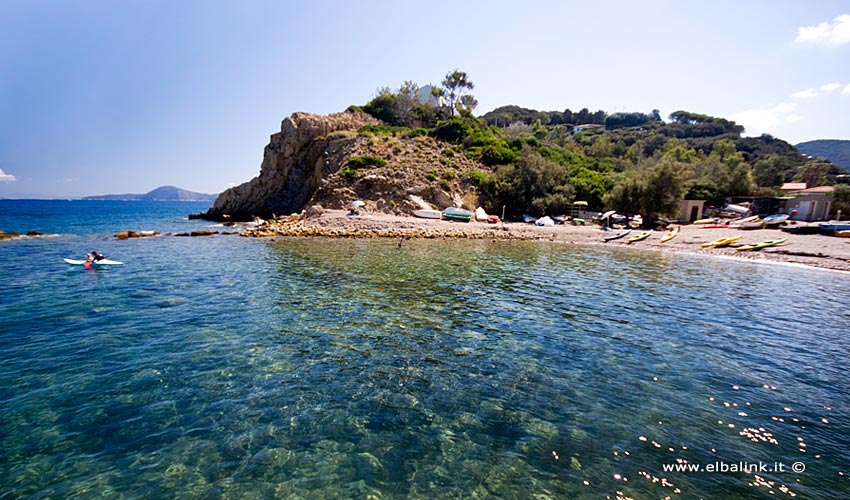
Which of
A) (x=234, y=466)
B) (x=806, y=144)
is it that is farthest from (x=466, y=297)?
(x=806, y=144)

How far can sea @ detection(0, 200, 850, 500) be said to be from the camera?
5.01 m

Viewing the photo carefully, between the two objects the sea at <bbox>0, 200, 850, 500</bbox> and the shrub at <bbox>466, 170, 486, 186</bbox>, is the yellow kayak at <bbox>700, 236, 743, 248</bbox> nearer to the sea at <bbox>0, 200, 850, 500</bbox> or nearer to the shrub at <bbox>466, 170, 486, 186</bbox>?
the sea at <bbox>0, 200, 850, 500</bbox>

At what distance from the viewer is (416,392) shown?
729 centimetres

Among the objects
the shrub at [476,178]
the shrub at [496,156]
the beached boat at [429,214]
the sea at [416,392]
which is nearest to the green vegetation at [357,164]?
the beached boat at [429,214]

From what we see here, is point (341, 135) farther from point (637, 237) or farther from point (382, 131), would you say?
point (637, 237)

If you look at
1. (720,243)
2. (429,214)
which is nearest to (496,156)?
(429,214)

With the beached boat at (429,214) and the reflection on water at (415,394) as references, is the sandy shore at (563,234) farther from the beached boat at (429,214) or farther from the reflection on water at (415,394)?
the reflection on water at (415,394)

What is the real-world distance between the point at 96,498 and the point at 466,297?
11858 millimetres

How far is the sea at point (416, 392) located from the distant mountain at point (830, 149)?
201m

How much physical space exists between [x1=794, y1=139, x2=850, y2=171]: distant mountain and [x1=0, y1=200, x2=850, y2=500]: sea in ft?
660

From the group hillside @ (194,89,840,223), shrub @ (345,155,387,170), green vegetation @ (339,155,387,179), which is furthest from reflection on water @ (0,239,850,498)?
shrub @ (345,155,387,170)

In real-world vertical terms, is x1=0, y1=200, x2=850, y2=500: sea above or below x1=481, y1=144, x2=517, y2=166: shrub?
below

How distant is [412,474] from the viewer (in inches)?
200

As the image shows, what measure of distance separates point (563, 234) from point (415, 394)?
111 ft
